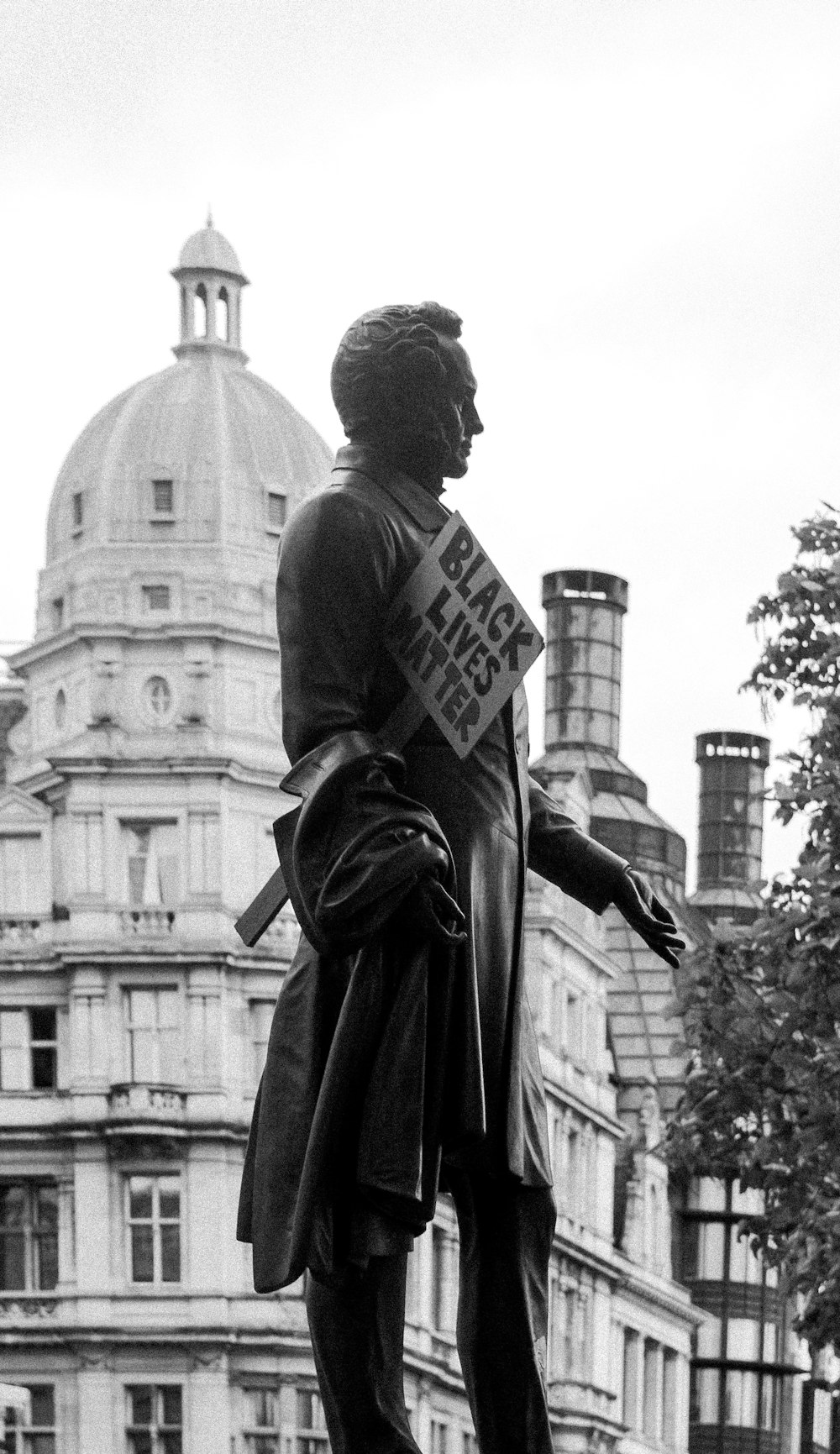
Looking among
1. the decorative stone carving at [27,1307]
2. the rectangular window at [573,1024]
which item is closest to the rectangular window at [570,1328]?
the rectangular window at [573,1024]

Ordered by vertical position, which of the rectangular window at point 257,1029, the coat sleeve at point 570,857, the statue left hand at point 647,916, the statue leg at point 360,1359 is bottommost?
the statue leg at point 360,1359

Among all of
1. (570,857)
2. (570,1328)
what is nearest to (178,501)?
(570,1328)

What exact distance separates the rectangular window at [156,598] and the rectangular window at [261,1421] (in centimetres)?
1366

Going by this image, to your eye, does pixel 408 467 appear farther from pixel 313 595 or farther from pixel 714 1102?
pixel 714 1102

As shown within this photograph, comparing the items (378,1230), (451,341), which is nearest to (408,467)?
(451,341)

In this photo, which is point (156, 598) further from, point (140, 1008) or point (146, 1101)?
point (146, 1101)

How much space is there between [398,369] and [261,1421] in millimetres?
58930

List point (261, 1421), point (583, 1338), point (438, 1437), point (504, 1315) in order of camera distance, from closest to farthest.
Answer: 1. point (504, 1315)
2. point (261, 1421)
3. point (438, 1437)
4. point (583, 1338)

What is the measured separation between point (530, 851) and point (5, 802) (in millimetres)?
62404

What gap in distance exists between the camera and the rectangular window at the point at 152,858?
7262 cm

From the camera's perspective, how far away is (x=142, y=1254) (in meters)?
70.8

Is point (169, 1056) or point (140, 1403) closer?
point (140, 1403)

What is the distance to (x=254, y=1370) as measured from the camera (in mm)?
69812

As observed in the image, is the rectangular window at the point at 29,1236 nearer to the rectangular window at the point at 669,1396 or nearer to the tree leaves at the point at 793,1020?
the rectangular window at the point at 669,1396
